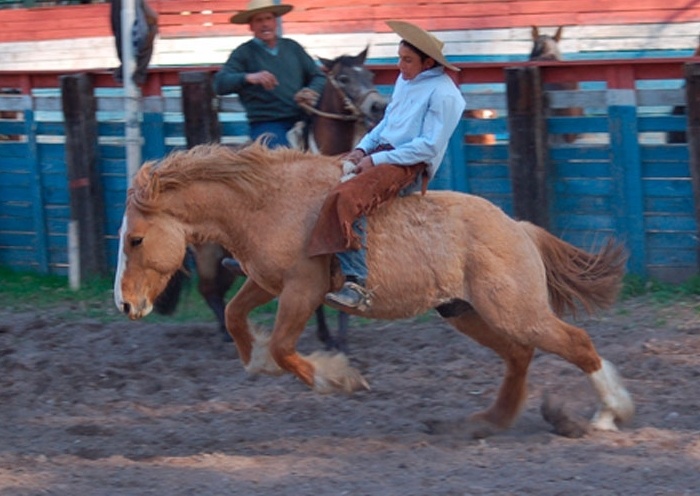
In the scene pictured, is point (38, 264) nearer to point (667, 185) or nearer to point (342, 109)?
point (342, 109)

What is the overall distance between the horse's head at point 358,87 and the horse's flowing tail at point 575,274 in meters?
2.11

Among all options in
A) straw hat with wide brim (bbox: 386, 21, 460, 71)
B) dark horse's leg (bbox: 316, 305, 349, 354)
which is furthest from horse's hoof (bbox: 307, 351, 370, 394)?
dark horse's leg (bbox: 316, 305, 349, 354)

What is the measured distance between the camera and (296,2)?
57.8 ft

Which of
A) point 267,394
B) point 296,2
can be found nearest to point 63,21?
point 296,2

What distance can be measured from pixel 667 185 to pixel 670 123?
1.50ft

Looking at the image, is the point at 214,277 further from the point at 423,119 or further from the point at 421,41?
the point at 421,41

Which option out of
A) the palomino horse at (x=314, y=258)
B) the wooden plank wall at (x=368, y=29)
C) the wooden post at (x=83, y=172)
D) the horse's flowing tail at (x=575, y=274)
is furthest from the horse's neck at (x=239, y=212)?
the wooden plank wall at (x=368, y=29)

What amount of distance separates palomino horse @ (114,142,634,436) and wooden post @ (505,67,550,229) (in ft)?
11.2

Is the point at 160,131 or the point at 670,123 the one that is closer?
the point at 670,123

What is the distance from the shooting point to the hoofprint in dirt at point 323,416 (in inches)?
200

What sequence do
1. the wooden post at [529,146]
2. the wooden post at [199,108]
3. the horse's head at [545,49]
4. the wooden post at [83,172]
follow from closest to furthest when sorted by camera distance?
1. the wooden post at [529,146]
2. the wooden post at [199,108]
3. the wooden post at [83,172]
4. the horse's head at [545,49]

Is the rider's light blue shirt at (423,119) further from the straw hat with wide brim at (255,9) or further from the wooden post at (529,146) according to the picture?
the wooden post at (529,146)

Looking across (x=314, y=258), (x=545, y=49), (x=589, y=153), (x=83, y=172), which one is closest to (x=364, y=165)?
(x=314, y=258)

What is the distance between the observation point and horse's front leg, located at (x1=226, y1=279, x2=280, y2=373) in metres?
6.22
